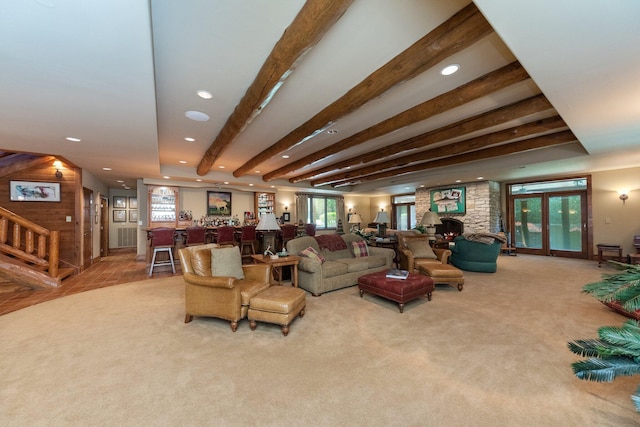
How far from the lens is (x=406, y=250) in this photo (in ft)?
16.5

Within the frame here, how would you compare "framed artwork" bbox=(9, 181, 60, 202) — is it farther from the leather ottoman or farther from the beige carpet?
the leather ottoman

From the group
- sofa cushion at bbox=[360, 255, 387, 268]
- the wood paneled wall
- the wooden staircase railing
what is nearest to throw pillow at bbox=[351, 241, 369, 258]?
sofa cushion at bbox=[360, 255, 387, 268]

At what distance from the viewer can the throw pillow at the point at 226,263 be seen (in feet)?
10.5

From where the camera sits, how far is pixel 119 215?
943 centimetres

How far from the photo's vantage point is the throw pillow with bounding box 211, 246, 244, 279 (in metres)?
3.21

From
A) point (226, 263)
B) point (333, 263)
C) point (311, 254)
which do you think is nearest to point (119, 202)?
point (226, 263)

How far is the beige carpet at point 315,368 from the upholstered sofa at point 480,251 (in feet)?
6.58

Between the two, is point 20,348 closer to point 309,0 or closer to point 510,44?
point 309,0

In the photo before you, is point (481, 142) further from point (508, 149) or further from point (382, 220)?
point (382, 220)

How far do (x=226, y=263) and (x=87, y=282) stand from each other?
378cm

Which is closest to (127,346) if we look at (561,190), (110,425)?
(110,425)

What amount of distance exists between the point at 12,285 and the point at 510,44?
8168 mm

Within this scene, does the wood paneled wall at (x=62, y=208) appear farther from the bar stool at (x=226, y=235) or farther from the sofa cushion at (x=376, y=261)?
the sofa cushion at (x=376, y=261)

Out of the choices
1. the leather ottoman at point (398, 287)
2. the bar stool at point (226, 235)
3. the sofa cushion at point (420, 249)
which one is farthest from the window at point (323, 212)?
the leather ottoman at point (398, 287)
